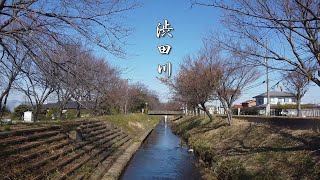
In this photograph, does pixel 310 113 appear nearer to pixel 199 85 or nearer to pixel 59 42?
pixel 199 85

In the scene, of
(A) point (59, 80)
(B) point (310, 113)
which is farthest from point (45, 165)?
(B) point (310, 113)

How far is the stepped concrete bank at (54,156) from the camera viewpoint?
8.69m

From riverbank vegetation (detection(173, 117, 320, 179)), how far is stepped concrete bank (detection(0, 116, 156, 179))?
13.7 feet

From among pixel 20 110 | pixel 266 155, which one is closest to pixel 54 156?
pixel 266 155

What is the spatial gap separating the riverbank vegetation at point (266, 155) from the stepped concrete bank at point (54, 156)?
13.7ft

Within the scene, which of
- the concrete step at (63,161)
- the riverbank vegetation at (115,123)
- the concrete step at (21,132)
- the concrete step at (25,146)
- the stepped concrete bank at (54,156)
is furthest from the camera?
the riverbank vegetation at (115,123)

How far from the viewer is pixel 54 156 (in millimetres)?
10984

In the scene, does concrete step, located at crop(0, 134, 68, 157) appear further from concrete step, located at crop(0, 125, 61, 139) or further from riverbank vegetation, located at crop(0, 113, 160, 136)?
riverbank vegetation, located at crop(0, 113, 160, 136)

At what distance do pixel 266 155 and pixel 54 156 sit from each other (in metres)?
6.88

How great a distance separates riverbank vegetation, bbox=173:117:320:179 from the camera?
964 centimetres

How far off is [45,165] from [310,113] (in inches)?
1027

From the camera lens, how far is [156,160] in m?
19.5

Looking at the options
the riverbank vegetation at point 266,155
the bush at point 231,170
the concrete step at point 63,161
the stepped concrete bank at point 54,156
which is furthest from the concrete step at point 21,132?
the bush at point 231,170

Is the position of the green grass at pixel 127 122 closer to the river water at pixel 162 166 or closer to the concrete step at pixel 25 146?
the river water at pixel 162 166
